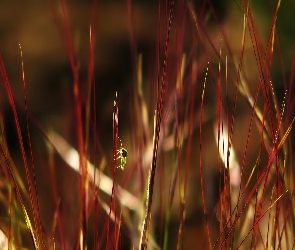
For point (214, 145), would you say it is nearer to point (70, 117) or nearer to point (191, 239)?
point (191, 239)

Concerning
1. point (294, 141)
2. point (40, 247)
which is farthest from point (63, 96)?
point (40, 247)

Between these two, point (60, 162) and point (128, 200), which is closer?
point (128, 200)

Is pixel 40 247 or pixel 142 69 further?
pixel 142 69

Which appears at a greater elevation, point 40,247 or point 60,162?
point 60,162

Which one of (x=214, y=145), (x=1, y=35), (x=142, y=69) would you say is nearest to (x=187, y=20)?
(x=142, y=69)

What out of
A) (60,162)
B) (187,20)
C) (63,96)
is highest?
(187,20)

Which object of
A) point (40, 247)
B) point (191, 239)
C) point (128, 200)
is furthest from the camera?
point (191, 239)

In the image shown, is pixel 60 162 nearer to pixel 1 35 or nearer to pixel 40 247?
pixel 1 35

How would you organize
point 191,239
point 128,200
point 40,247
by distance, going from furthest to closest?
1. point 191,239
2. point 128,200
3. point 40,247

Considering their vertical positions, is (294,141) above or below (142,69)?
below

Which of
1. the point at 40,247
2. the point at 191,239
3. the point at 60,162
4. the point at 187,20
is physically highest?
the point at 187,20
